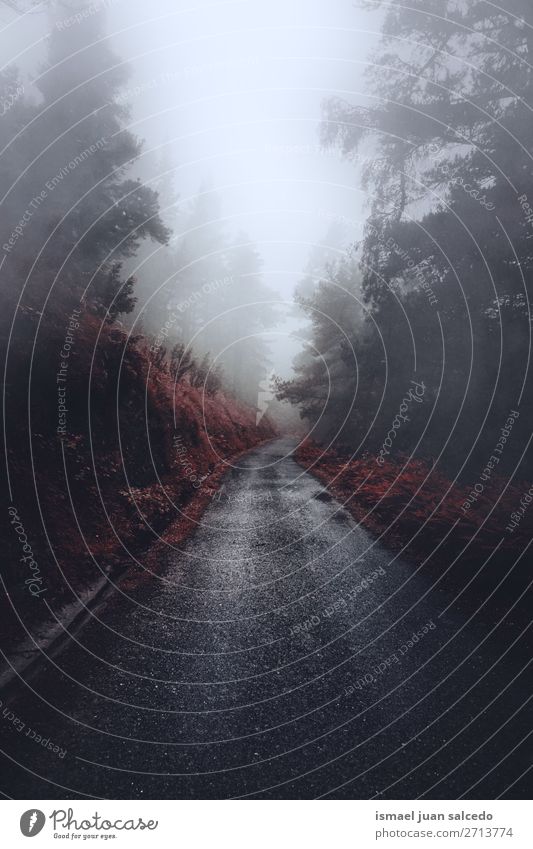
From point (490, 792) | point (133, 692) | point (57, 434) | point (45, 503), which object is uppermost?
point (57, 434)

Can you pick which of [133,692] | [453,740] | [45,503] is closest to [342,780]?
[453,740]

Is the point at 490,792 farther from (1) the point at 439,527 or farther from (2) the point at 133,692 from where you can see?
(1) the point at 439,527

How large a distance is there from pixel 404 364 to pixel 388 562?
7.90 m

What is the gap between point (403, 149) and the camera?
11.8 meters
